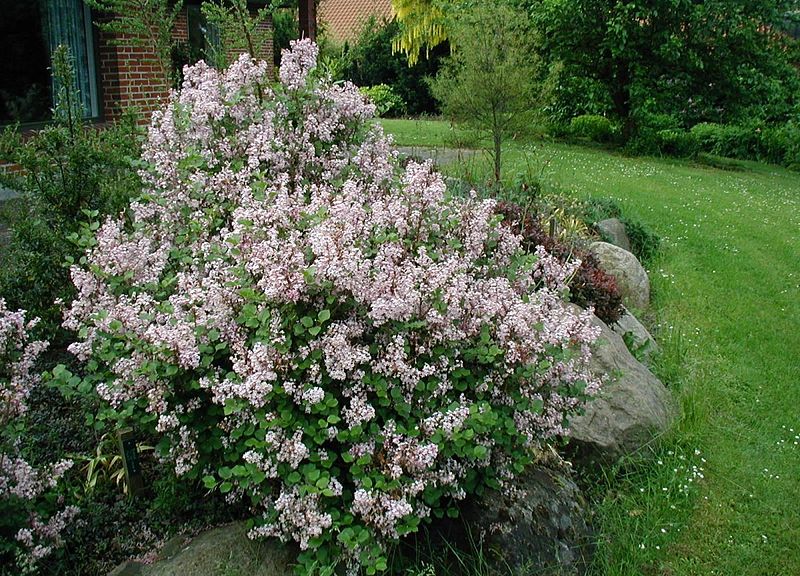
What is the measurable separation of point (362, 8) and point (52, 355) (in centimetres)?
2911

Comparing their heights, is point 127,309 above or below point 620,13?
below

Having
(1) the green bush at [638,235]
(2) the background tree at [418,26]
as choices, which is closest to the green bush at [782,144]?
(2) the background tree at [418,26]

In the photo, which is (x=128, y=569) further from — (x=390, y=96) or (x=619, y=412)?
→ (x=390, y=96)

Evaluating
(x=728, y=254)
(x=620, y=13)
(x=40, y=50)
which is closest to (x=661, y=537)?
(x=728, y=254)

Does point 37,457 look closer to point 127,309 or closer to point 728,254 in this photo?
point 127,309

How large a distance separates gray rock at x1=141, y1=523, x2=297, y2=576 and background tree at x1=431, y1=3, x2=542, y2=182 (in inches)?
263

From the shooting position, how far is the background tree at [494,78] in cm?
923

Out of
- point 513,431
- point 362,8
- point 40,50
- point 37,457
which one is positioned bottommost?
point 37,457

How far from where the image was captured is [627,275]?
21.9ft

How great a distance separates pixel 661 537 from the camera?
3.80m

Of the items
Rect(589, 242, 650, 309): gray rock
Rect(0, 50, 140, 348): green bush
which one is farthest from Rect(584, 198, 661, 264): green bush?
Rect(0, 50, 140, 348): green bush

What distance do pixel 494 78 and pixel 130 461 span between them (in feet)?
23.1

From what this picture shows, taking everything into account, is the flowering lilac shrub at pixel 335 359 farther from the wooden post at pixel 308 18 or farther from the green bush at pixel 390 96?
the green bush at pixel 390 96

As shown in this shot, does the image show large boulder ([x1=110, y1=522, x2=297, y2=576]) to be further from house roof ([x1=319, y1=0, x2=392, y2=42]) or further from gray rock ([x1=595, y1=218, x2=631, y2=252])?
house roof ([x1=319, y1=0, x2=392, y2=42])
